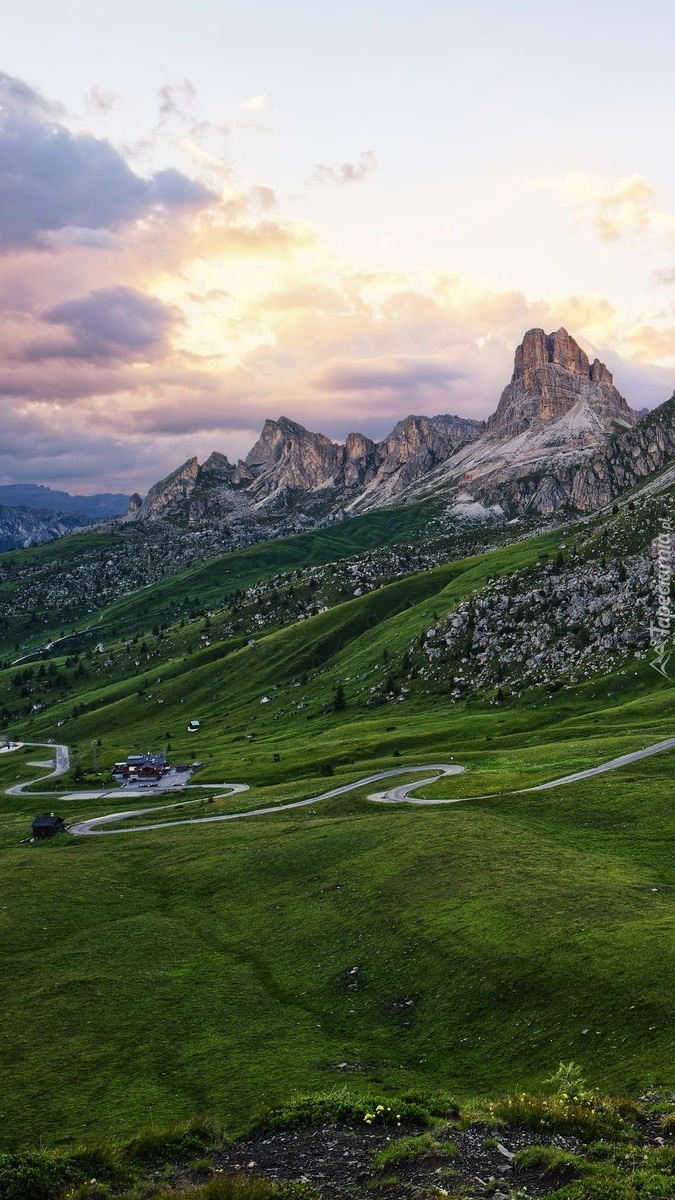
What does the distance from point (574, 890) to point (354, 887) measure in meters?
21.9

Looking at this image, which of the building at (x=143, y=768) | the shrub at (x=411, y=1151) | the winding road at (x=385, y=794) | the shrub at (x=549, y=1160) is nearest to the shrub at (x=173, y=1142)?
the shrub at (x=411, y=1151)

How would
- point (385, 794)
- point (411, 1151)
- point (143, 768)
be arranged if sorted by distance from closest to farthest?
point (411, 1151) < point (385, 794) < point (143, 768)

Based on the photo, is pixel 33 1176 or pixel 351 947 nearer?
pixel 33 1176

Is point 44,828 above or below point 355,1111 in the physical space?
below

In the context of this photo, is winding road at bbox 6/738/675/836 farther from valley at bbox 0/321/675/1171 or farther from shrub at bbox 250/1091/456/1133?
shrub at bbox 250/1091/456/1133

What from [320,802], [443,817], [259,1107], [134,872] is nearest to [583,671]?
[320,802]

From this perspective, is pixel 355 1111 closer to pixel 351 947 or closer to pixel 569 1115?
pixel 569 1115

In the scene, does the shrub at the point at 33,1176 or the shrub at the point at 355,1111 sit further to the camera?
the shrub at the point at 355,1111

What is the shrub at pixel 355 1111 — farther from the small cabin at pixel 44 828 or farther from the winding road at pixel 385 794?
the small cabin at pixel 44 828

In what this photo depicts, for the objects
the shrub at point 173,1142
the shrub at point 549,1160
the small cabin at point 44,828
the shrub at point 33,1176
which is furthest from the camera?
the small cabin at point 44,828

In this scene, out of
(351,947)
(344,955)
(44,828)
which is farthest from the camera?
(44,828)

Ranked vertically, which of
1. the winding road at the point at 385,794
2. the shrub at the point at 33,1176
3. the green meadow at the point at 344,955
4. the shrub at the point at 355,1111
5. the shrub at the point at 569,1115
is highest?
the shrub at the point at 33,1176

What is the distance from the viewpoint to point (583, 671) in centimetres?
19312

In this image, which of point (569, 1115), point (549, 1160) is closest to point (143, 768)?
point (569, 1115)
